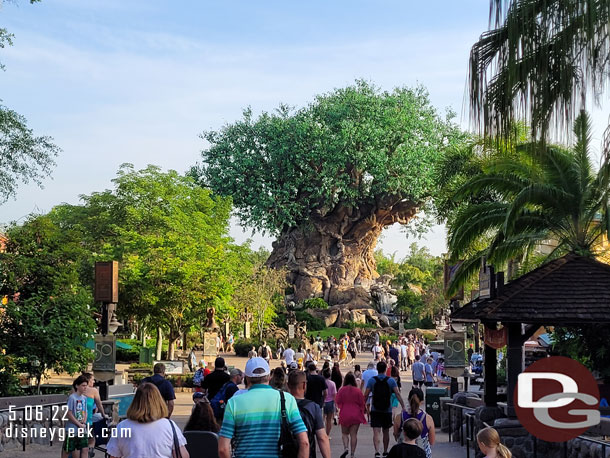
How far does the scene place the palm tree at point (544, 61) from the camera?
26.0 ft

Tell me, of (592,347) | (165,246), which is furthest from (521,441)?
(165,246)

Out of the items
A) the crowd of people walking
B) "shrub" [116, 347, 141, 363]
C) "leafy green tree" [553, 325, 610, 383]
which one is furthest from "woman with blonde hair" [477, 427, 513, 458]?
"shrub" [116, 347, 141, 363]

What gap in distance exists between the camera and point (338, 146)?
6475 centimetres

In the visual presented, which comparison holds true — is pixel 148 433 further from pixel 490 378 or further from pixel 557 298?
pixel 490 378

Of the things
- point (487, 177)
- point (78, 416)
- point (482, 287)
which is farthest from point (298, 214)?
point (78, 416)

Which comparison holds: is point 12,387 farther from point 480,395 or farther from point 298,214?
point 298,214

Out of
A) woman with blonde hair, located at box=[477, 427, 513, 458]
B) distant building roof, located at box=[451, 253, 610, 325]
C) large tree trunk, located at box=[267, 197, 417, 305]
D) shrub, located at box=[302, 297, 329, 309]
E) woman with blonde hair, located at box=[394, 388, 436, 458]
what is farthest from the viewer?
large tree trunk, located at box=[267, 197, 417, 305]

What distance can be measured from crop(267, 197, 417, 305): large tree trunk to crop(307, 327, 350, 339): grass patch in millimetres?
7415

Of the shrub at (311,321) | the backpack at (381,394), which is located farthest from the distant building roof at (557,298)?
the shrub at (311,321)

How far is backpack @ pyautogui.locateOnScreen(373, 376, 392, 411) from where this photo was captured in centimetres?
1389

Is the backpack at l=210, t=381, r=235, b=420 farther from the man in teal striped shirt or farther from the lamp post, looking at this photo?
the lamp post

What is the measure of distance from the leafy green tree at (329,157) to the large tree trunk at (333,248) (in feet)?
1.21

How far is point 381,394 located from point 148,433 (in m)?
7.87

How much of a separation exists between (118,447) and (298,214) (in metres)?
64.4
